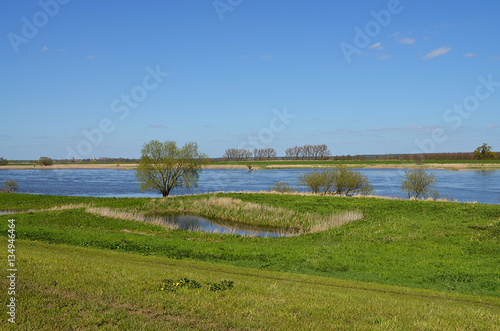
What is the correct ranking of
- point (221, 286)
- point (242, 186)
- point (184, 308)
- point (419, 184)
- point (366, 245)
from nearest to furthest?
point (184, 308) → point (221, 286) → point (366, 245) → point (419, 184) → point (242, 186)

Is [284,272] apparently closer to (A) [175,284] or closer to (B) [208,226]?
(A) [175,284]

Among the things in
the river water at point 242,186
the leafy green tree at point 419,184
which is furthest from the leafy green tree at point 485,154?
the leafy green tree at point 419,184

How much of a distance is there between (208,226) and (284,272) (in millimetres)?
A: 20366

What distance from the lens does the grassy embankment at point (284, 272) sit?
24.6 feet

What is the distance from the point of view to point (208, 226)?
35.4 meters

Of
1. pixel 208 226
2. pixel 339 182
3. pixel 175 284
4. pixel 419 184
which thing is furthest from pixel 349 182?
pixel 175 284

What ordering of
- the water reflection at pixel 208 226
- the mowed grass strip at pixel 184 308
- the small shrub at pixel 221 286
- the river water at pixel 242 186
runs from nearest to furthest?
the mowed grass strip at pixel 184 308, the small shrub at pixel 221 286, the water reflection at pixel 208 226, the river water at pixel 242 186

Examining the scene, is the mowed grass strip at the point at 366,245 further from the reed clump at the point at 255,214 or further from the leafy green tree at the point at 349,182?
the leafy green tree at the point at 349,182

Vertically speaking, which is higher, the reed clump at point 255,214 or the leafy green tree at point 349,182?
the leafy green tree at point 349,182

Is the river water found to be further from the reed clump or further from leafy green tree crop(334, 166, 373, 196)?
the reed clump

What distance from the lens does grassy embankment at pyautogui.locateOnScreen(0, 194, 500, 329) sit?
7.49m

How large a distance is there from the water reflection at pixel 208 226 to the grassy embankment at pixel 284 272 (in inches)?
186

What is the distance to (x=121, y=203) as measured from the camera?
40938 mm

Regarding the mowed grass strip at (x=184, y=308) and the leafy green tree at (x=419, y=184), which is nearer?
the mowed grass strip at (x=184, y=308)
